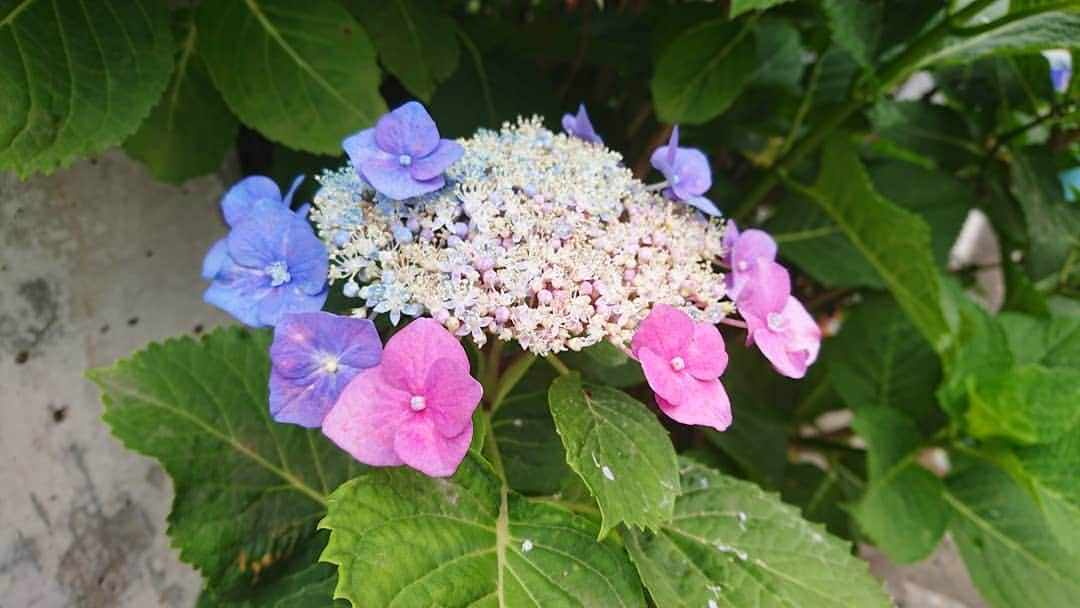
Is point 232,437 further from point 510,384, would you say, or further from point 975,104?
point 975,104

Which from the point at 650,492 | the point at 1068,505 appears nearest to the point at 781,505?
the point at 650,492

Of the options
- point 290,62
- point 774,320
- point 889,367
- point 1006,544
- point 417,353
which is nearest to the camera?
point 417,353

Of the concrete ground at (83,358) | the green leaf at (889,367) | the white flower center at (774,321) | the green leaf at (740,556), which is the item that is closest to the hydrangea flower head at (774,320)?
the white flower center at (774,321)

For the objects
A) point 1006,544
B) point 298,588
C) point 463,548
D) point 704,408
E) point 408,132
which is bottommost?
point 1006,544

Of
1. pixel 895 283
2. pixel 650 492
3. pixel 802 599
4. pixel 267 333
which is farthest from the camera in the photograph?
pixel 895 283

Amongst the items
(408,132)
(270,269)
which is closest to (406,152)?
(408,132)

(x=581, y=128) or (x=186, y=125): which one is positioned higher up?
(x=581, y=128)

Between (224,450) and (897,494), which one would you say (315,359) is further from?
(897,494)
